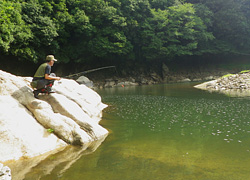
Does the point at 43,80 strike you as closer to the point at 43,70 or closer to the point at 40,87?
the point at 40,87

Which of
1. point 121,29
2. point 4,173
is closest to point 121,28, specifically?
point 121,29

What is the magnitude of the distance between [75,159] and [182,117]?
6634 mm

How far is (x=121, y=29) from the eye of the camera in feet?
147

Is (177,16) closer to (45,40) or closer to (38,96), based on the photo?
(45,40)

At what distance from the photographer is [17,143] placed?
5953mm

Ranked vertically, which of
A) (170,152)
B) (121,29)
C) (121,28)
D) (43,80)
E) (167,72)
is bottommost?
(170,152)

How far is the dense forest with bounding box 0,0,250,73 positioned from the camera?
3175 centimetres

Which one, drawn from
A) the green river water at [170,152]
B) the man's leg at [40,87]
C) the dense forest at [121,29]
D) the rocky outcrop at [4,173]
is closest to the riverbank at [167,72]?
the dense forest at [121,29]

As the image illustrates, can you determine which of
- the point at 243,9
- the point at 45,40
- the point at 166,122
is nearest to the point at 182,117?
the point at 166,122

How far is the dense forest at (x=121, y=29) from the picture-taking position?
3175 cm

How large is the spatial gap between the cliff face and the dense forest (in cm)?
2029

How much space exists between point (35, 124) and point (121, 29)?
1574 inches

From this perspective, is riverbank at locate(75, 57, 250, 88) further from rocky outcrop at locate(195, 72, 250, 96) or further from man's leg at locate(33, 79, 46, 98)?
man's leg at locate(33, 79, 46, 98)

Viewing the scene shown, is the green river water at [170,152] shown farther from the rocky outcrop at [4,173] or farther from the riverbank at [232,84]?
the riverbank at [232,84]
